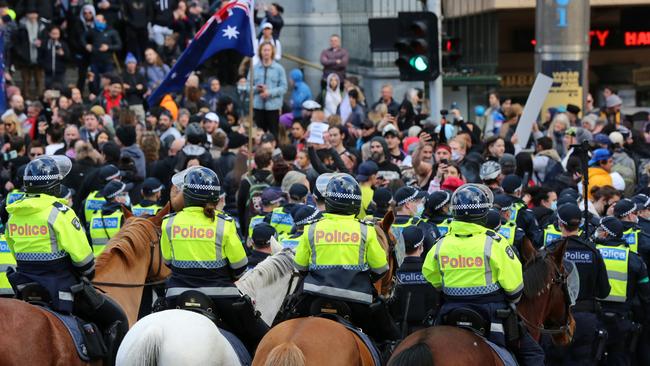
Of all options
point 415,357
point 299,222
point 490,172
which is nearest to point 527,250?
point 299,222

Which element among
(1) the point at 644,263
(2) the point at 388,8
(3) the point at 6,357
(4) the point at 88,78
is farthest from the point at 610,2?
(3) the point at 6,357

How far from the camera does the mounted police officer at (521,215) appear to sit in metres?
15.1

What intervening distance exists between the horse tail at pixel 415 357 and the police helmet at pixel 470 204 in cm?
137

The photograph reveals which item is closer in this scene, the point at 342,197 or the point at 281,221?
the point at 342,197

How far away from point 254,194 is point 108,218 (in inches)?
78.0

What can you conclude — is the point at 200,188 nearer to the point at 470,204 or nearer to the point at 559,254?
the point at 470,204

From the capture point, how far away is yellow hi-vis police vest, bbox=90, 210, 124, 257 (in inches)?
583

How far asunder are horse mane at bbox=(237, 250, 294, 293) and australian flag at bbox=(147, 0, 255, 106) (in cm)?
694

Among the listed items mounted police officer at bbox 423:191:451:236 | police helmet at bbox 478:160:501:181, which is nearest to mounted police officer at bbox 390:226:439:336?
mounted police officer at bbox 423:191:451:236

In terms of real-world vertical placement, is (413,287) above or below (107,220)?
below

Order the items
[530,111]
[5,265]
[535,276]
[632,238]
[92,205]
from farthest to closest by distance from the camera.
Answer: [530,111] < [92,205] < [632,238] < [5,265] < [535,276]

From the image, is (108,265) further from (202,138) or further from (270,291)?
(202,138)

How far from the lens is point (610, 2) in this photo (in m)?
32.1

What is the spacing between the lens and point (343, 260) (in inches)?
414
